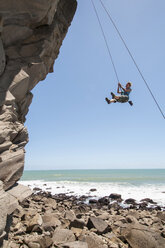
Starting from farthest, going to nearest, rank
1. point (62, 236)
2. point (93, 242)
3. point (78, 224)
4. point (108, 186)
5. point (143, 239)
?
1. point (108, 186)
2. point (78, 224)
3. point (143, 239)
4. point (62, 236)
5. point (93, 242)

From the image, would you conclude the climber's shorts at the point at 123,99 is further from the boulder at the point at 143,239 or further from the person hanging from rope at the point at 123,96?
the boulder at the point at 143,239

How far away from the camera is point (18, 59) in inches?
372

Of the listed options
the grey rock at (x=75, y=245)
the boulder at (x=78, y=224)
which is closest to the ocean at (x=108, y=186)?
the boulder at (x=78, y=224)

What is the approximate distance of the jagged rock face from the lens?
21.9ft

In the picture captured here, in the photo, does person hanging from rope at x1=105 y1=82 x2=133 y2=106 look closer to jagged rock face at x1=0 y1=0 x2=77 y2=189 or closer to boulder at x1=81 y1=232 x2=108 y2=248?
jagged rock face at x1=0 y1=0 x2=77 y2=189

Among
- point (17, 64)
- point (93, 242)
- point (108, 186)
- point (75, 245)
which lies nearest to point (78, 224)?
point (93, 242)

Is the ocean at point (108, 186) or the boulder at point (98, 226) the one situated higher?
the boulder at point (98, 226)

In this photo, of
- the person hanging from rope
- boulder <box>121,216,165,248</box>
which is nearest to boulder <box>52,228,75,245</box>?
boulder <box>121,216,165,248</box>

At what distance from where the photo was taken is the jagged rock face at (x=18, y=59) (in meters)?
6.69

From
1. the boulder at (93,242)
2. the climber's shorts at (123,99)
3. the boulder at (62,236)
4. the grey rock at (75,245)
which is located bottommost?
the boulder at (93,242)

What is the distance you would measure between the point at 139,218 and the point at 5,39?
1434cm

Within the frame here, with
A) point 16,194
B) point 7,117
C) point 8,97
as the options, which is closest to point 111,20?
point 8,97

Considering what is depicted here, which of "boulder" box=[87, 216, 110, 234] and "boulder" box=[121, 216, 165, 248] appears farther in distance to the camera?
"boulder" box=[87, 216, 110, 234]

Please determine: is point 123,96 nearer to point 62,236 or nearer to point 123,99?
point 123,99
